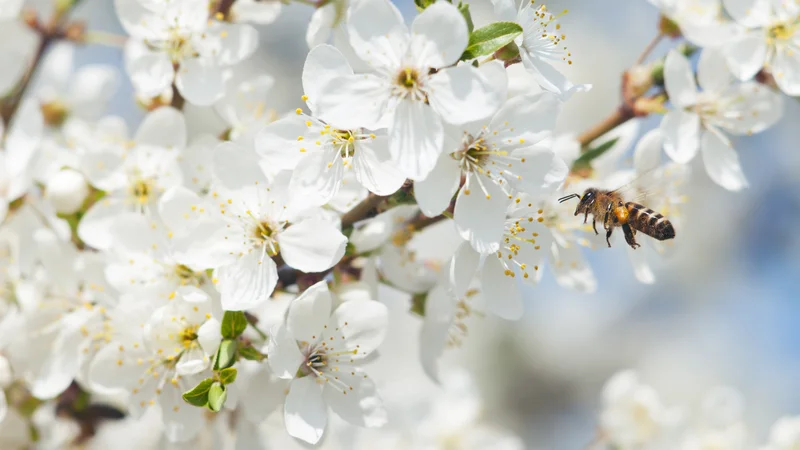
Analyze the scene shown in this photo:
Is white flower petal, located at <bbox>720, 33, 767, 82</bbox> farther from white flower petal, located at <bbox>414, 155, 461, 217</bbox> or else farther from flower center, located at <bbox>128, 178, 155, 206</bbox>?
flower center, located at <bbox>128, 178, 155, 206</bbox>

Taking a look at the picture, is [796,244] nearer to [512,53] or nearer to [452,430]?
[452,430]

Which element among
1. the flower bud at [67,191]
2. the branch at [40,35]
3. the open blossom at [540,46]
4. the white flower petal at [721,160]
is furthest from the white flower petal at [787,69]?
the branch at [40,35]

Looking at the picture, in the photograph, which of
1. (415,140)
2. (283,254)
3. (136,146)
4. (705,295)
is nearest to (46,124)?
(136,146)

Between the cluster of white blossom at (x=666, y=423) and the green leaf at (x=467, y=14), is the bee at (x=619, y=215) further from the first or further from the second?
the cluster of white blossom at (x=666, y=423)

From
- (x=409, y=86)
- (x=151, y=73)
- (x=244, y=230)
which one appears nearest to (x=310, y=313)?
(x=244, y=230)

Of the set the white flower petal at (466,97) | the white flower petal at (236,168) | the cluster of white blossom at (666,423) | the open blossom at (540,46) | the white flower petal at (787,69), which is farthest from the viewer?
the cluster of white blossom at (666,423)

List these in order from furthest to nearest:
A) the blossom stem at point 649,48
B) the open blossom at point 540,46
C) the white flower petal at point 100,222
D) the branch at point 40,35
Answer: the branch at point 40,35 < the blossom stem at point 649,48 < the white flower petal at point 100,222 < the open blossom at point 540,46

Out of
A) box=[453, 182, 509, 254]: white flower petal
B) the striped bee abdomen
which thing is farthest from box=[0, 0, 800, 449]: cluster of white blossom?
the striped bee abdomen
